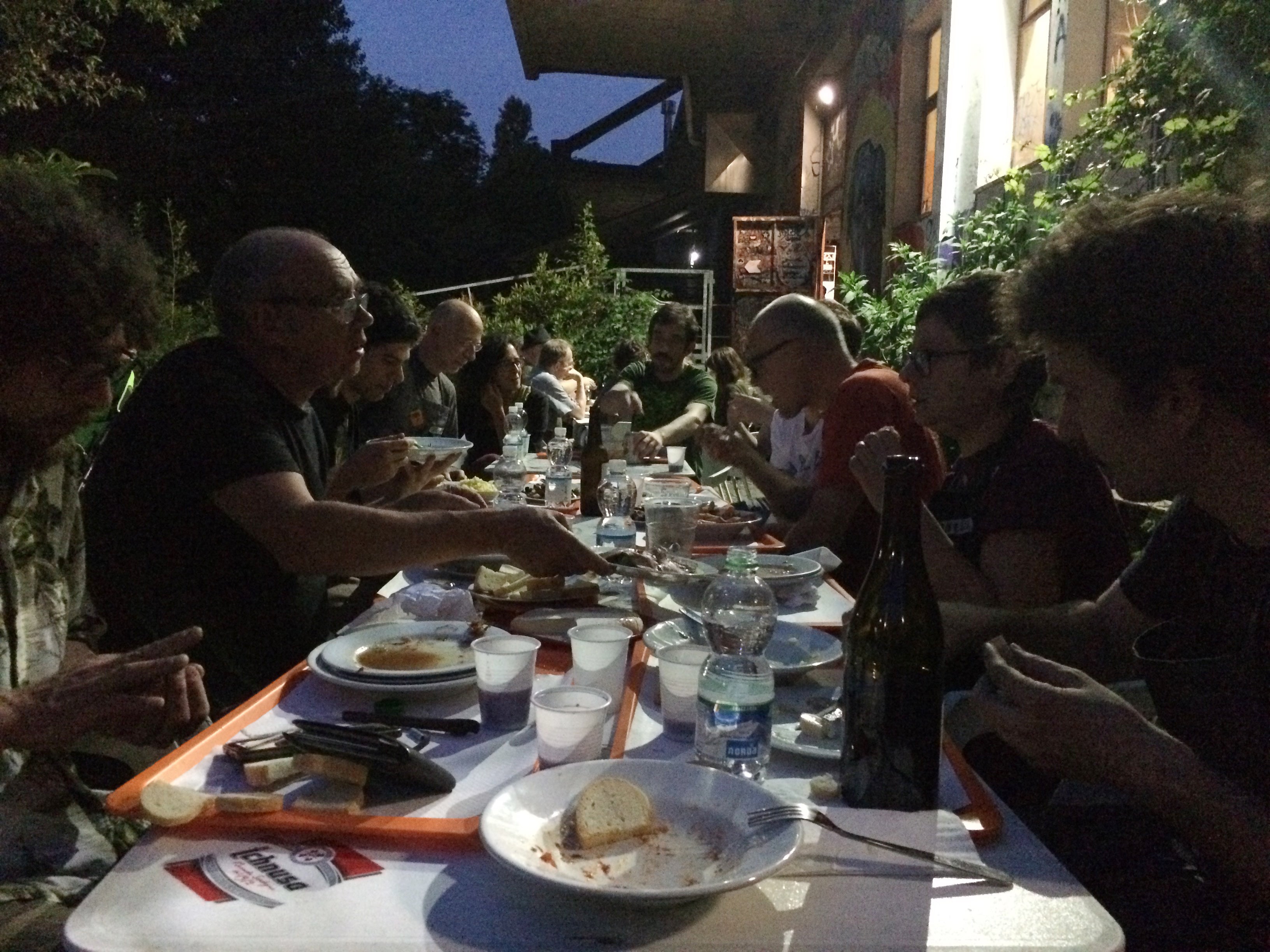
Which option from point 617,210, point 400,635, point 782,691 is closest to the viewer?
point 782,691

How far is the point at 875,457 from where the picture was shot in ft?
7.98

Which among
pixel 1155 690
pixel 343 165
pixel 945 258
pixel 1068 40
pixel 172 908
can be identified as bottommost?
pixel 172 908

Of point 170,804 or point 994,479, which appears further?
point 994,479

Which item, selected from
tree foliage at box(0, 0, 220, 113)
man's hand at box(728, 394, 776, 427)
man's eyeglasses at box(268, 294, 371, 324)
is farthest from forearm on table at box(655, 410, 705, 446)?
tree foliage at box(0, 0, 220, 113)

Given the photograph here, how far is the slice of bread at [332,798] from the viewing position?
1.14m

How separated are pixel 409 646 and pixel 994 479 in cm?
129

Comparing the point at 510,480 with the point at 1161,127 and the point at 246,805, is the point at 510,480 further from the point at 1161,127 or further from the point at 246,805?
the point at 1161,127

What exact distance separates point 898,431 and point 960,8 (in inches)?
223

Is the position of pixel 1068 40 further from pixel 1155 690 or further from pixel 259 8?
pixel 259 8

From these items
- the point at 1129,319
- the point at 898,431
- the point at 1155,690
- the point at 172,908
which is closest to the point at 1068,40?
the point at 898,431

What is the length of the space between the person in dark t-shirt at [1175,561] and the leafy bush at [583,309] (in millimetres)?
12102

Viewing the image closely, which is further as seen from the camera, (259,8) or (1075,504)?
(259,8)

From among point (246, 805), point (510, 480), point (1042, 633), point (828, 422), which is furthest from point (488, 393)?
point (246, 805)

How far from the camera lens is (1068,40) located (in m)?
5.67
